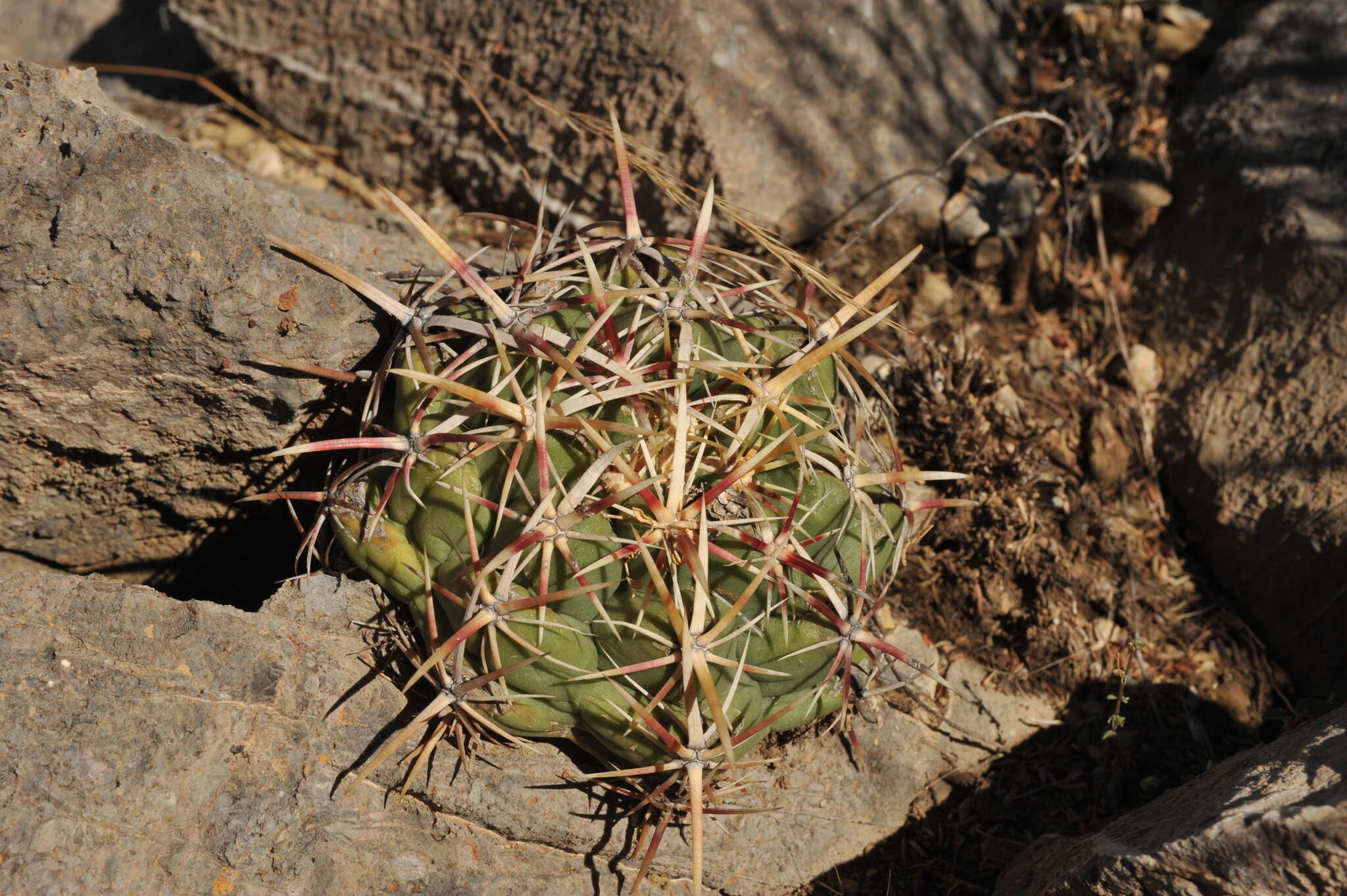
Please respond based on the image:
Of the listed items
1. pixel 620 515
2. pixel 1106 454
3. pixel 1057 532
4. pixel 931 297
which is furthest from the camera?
pixel 931 297

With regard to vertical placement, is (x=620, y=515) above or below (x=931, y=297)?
below

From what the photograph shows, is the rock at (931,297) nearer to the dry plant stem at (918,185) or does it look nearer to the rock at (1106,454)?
the dry plant stem at (918,185)

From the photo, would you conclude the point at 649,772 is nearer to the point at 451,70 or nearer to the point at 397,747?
the point at 397,747

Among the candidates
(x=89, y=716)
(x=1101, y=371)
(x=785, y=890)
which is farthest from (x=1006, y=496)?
(x=89, y=716)

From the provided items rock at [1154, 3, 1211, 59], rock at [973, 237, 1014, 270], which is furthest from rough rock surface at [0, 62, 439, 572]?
rock at [1154, 3, 1211, 59]

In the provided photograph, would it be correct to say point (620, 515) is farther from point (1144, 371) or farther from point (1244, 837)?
point (1144, 371)

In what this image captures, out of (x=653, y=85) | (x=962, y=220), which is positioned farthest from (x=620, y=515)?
(x=962, y=220)

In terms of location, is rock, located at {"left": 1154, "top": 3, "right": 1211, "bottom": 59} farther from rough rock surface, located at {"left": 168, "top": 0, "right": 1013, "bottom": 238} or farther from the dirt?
rough rock surface, located at {"left": 168, "top": 0, "right": 1013, "bottom": 238}
